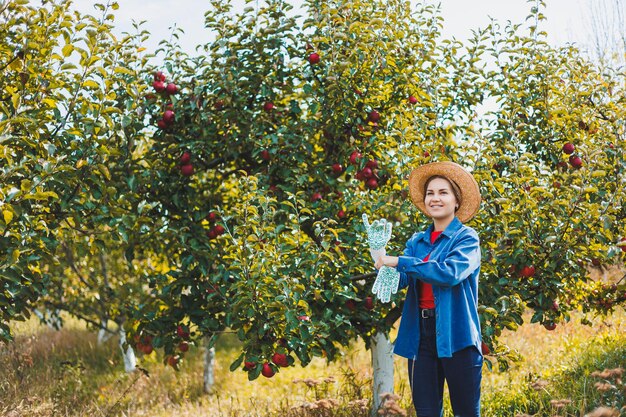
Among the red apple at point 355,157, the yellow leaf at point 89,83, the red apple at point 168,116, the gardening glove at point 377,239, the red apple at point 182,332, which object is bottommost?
the red apple at point 182,332

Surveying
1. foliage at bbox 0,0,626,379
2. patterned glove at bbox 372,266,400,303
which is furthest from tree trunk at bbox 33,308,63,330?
patterned glove at bbox 372,266,400,303

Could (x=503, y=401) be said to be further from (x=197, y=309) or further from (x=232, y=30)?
(x=232, y=30)

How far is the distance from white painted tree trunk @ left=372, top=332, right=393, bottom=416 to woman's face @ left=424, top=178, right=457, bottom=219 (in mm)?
2329

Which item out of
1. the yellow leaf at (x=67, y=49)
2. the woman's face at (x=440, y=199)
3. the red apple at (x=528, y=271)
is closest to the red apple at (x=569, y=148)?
the red apple at (x=528, y=271)

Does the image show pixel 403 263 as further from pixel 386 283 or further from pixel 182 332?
pixel 182 332

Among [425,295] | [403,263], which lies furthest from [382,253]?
[425,295]

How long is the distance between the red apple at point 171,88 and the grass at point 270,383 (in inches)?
95.8

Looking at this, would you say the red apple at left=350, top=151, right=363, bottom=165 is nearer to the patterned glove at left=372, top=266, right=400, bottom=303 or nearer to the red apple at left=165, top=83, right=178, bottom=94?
the red apple at left=165, top=83, right=178, bottom=94

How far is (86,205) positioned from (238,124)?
138 cm

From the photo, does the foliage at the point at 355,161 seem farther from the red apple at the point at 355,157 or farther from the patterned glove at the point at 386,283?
the patterned glove at the point at 386,283

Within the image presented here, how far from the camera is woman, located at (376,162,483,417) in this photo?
10.3ft

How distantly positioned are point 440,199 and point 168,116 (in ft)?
8.57

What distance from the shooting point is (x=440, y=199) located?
341 cm

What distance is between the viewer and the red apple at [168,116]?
5.20 metres
